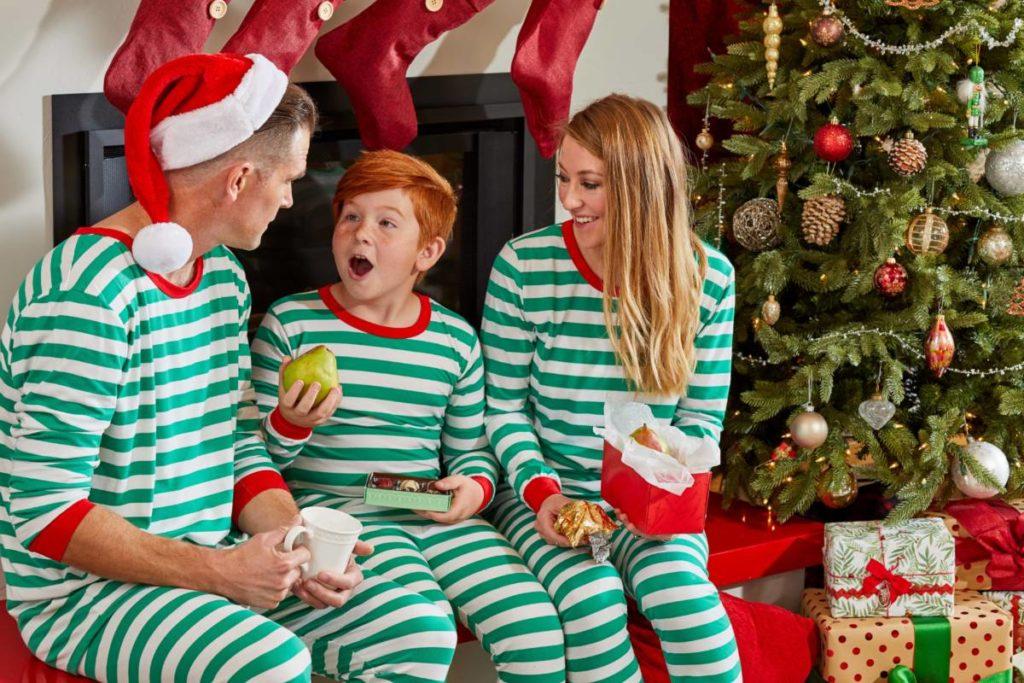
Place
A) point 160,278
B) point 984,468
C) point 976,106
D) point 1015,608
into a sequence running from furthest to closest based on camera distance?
point 1015,608 < point 984,468 < point 976,106 < point 160,278

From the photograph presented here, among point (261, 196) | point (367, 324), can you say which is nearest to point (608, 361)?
point (367, 324)

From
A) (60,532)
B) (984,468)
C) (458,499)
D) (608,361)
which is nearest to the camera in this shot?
(60,532)

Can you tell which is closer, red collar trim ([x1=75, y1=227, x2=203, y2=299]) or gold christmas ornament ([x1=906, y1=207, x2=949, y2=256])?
red collar trim ([x1=75, y1=227, x2=203, y2=299])

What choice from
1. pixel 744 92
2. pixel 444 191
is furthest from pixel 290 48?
pixel 744 92

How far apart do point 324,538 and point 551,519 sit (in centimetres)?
50

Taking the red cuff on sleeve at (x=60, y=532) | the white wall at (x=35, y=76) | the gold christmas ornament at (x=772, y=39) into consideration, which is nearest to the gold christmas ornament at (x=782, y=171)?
the gold christmas ornament at (x=772, y=39)

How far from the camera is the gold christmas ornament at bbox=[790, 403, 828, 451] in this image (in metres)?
2.76

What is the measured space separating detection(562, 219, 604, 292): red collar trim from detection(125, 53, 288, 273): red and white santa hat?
0.75 meters

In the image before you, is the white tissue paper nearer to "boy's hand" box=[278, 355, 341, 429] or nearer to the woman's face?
the woman's face

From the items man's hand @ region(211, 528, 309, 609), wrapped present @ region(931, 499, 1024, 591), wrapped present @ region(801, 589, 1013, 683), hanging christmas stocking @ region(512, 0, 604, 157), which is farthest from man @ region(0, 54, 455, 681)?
wrapped present @ region(931, 499, 1024, 591)

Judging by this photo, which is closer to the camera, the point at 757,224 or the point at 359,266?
the point at 359,266

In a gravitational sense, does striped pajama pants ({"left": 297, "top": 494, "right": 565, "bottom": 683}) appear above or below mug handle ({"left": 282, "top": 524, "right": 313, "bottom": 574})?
below

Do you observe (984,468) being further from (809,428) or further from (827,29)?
(827,29)

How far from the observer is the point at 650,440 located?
2244 millimetres
